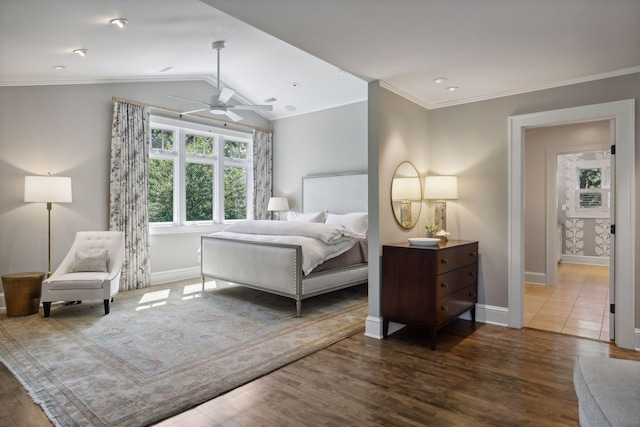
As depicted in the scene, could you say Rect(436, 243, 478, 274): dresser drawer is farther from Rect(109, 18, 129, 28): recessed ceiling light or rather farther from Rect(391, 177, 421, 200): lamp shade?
Rect(109, 18, 129, 28): recessed ceiling light

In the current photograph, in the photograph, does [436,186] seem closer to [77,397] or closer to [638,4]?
[638,4]

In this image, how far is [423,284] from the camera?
10.7ft

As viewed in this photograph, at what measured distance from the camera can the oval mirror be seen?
3727mm

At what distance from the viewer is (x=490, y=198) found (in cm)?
398

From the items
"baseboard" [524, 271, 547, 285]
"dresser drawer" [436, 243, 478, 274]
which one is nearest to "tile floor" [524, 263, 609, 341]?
"baseboard" [524, 271, 547, 285]

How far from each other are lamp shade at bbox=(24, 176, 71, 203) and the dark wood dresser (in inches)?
152

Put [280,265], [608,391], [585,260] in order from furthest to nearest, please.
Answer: [585,260]
[280,265]
[608,391]

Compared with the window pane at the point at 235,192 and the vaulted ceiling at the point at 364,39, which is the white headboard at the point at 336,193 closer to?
the window pane at the point at 235,192

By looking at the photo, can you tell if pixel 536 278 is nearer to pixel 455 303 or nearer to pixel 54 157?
pixel 455 303

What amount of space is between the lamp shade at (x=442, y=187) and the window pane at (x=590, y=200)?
563 centimetres

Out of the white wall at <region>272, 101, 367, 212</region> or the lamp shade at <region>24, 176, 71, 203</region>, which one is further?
the white wall at <region>272, 101, 367, 212</region>

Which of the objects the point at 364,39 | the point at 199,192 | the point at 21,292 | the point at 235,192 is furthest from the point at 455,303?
the point at 235,192

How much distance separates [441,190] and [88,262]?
13.7 feet

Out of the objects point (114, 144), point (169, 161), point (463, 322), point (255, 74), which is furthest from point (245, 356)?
point (255, 74)
